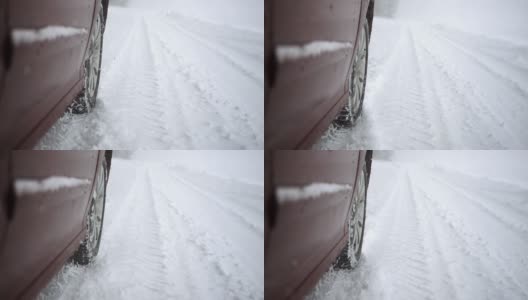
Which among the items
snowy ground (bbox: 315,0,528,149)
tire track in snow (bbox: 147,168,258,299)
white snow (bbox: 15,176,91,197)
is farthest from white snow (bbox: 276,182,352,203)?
white snow (bbox: 15,176,91,197)

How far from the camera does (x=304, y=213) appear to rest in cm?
146

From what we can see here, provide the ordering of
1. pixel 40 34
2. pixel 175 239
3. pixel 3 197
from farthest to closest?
pixel 175 239 < pixel 40 34 < pixel 3 197

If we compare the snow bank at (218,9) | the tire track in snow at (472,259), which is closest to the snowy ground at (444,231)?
the tire track in snow at (472,259)

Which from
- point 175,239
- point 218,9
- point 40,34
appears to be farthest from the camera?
point 218,9

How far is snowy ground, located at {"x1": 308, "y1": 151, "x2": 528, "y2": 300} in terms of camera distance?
189cm

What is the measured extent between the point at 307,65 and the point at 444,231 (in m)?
0.97

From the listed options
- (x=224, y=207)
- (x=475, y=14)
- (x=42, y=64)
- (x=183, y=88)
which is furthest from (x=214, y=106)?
(x=475, y=14)

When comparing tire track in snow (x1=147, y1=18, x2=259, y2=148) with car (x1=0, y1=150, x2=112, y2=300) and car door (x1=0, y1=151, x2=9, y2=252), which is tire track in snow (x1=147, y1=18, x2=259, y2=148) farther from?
car door (x1=0, y1=151, x2=9, y2=252)

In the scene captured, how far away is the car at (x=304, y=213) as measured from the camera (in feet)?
4.73

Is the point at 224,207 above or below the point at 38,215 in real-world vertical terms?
below

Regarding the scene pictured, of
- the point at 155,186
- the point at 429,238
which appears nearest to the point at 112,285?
the point at 155,186

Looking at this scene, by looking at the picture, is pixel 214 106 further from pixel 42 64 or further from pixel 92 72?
pixel 42 64

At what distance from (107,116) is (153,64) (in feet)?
0.94

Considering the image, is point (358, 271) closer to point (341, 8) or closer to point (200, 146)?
point (200, 146)
